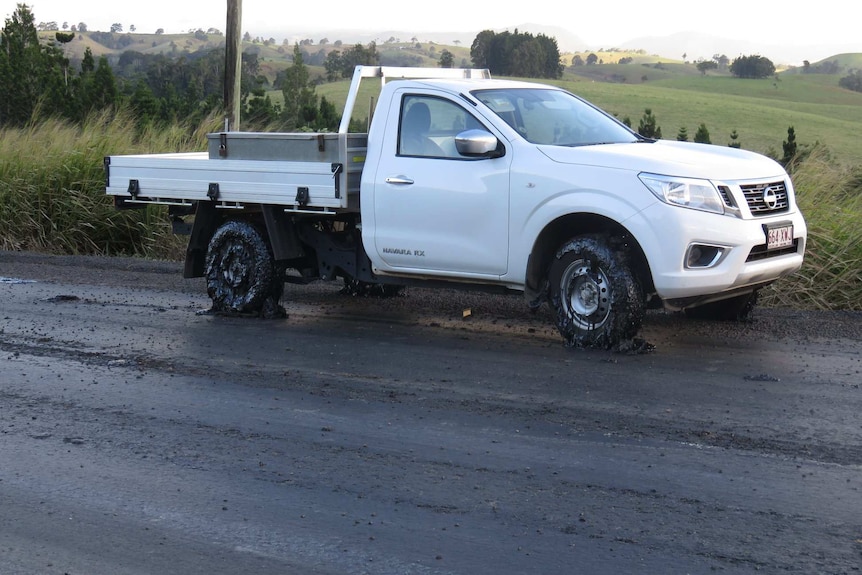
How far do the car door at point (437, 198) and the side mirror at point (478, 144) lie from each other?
0.25ft

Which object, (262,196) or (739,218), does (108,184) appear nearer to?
(262,196)

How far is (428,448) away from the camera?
614 centimetres

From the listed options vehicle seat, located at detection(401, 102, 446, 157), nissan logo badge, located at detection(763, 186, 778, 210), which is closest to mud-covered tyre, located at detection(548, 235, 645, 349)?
nissan logo badge, located at detection(763, 186, 778, 210)

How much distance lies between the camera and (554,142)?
9055 mm

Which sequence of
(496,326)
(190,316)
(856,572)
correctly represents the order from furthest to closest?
(190,316) < (496,326) < (856,572)

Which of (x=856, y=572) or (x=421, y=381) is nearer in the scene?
(x=856, y=572)

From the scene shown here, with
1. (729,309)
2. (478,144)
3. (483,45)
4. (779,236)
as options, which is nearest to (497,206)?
(478,144)

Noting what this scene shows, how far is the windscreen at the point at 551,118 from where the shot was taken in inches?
357

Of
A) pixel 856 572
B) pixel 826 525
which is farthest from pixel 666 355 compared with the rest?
pixel 856 572

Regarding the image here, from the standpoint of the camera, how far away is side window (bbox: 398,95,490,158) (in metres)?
9.16

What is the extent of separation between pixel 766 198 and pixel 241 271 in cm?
474

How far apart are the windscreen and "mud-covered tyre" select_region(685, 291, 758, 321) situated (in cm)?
159

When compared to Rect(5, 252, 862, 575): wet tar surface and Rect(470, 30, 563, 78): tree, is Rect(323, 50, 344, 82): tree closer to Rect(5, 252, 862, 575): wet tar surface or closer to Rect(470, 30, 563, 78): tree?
Rect(470, 30, 563, 78): tree

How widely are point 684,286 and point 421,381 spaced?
200 centimetres
